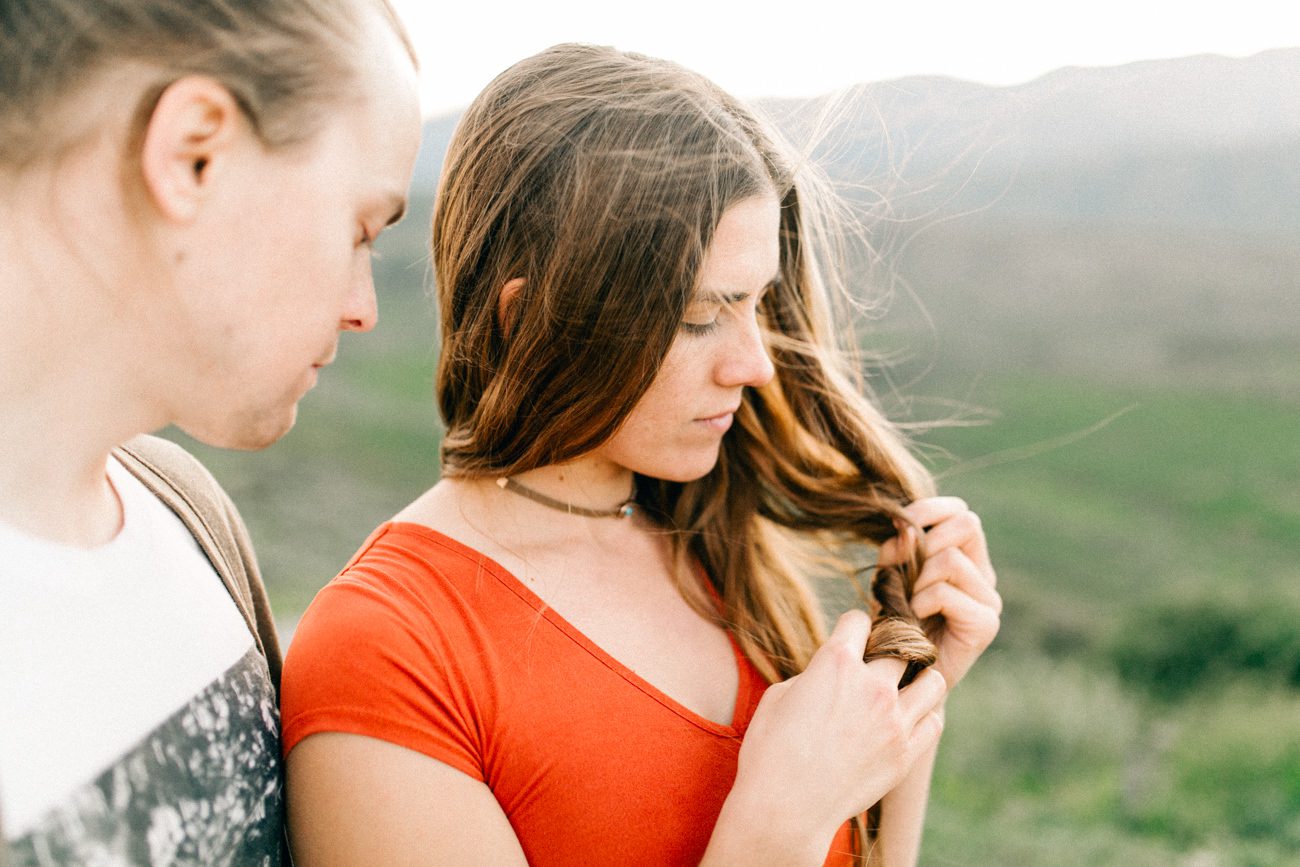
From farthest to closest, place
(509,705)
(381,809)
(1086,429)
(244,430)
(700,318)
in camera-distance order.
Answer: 1. (1086,429)
2. (700,318)
3. (509,705)
4. (381,809)
5. (244,430)

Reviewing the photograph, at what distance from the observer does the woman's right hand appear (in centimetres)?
142

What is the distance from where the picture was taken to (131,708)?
1.10 meters

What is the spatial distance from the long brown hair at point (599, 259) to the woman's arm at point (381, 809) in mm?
479

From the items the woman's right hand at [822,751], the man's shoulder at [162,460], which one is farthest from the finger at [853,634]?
the man's shoulder at [162,460]

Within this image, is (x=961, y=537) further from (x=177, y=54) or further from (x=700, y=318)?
(x=177, y=54)

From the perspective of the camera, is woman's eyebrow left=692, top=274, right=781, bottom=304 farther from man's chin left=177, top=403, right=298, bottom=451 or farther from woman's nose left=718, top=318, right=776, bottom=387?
man's chin left=177, top=403, right=298, bottom=451

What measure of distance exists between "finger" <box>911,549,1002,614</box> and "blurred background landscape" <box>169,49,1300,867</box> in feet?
1.00

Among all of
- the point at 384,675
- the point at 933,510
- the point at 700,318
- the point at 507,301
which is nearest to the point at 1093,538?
the point at 933,510

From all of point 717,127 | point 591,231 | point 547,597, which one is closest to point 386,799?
point 547,597

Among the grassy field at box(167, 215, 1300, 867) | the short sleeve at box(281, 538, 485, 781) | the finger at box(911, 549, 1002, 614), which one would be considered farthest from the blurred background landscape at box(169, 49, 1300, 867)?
the short sleeve at box(281, 538, 485, 781)

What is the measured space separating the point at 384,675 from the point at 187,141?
2.26 feet

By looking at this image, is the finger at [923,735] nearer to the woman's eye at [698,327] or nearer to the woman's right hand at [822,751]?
the woman's right hand at [822,751]

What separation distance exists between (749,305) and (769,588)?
58cm

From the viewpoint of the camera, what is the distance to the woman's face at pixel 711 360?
1.57m
